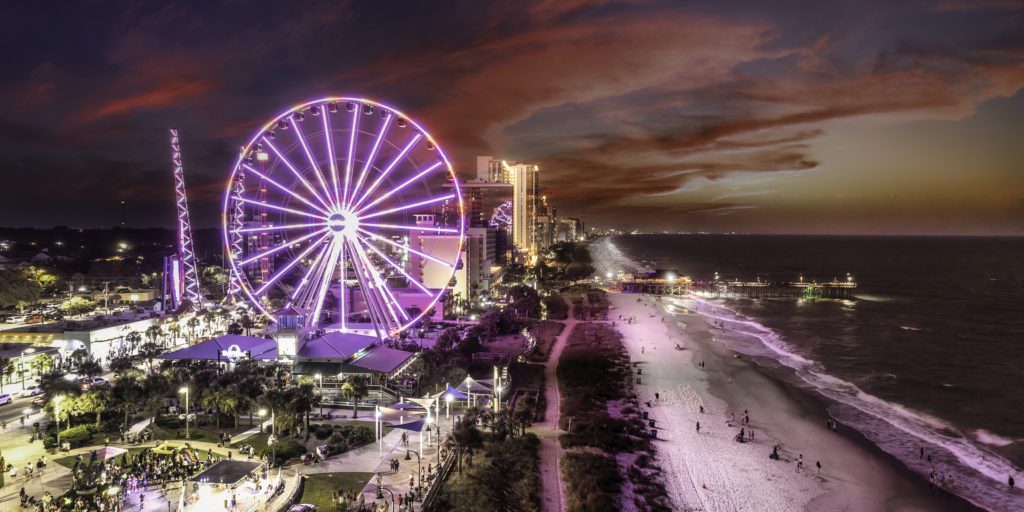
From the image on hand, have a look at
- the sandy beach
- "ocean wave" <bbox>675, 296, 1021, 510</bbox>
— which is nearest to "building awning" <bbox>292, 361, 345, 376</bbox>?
the sandy beach

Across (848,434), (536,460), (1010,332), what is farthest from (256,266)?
(1010,332)

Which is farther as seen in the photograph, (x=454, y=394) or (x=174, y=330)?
(x=174, y=330)

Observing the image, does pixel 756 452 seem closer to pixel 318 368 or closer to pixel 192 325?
pixel 318 368

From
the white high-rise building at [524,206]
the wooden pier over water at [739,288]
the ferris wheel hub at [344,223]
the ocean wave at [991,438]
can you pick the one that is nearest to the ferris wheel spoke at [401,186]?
the ferris wheel hub at [344,223]

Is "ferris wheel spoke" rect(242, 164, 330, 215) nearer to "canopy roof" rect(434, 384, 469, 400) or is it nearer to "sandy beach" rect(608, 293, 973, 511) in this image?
"canopy roof" rect(434, 384, 469, 400)

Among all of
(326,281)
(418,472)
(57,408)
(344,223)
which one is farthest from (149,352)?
(418,472)

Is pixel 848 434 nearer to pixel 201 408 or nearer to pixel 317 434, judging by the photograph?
pixel 317 434
